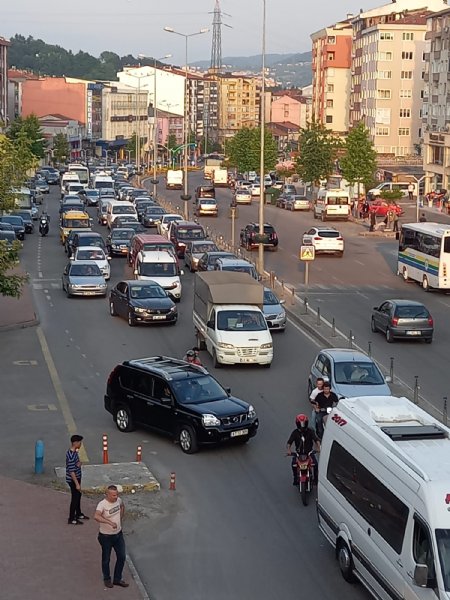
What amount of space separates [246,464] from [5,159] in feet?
49.8

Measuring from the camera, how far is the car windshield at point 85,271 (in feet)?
128

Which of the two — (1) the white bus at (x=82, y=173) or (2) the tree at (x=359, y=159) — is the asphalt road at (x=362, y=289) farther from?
(1) the white bus at (x=82, y=173)

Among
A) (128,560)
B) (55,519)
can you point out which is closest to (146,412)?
(55,519)

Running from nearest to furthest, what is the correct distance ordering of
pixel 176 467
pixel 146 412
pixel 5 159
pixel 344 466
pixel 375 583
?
1. pixel 375 583
2. pixel 344 466
3. pixel 176 467
4. pixel 146 412
5. pixel 5 159

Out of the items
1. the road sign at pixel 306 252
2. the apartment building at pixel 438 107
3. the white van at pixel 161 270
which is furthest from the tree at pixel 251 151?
the road sign at pixel 306 252

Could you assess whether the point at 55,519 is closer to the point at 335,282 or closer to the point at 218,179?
the point at 335,282

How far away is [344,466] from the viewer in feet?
44.9

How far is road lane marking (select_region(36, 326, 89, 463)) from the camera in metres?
20.5

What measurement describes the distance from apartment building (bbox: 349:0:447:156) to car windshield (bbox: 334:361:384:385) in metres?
105

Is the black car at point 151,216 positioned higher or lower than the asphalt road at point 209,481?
higher

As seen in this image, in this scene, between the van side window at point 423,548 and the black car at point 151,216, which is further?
the black car at point 151,216

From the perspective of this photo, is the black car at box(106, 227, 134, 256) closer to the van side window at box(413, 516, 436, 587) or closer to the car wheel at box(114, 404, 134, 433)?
the car wheel at box(114, 404, 134, 433)

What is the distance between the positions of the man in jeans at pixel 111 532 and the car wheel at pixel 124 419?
24.2ft

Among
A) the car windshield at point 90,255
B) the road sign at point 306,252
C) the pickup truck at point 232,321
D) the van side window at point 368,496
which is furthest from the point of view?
the car windshield at point 90,255
